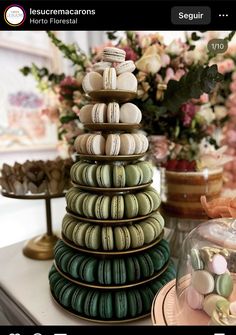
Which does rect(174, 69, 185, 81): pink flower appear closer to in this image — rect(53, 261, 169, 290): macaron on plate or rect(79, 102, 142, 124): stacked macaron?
rect(79, 102, 142, 124): stacked macaron

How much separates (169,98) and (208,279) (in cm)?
38

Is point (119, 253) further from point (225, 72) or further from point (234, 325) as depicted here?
point (225, 72)

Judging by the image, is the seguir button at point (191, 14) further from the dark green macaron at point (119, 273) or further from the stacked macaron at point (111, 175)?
the dark green macaron at point (119, 273)

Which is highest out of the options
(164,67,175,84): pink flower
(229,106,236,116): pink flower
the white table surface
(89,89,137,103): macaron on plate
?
(164,67,175,84): pink flower

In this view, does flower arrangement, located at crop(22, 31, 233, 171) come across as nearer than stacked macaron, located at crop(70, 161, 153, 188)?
No

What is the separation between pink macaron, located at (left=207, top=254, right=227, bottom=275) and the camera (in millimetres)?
426

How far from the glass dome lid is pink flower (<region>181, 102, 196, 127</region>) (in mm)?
298

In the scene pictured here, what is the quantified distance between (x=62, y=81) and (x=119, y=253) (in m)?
0.52

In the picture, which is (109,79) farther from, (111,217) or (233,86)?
(233,86)

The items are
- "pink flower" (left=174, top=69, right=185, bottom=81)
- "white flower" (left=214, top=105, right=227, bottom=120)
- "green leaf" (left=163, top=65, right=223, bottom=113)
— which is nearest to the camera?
"green leaf" (left=163, top=65, right=223, bottom=113)

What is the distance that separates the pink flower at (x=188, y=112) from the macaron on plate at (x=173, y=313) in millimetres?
393

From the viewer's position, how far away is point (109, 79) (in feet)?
1.56

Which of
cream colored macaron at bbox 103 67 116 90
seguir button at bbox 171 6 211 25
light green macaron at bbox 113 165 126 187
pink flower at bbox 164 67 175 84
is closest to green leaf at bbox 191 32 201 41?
pink flower at bbox 164 67 175 84

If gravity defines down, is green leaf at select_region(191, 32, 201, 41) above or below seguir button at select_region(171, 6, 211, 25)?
above
